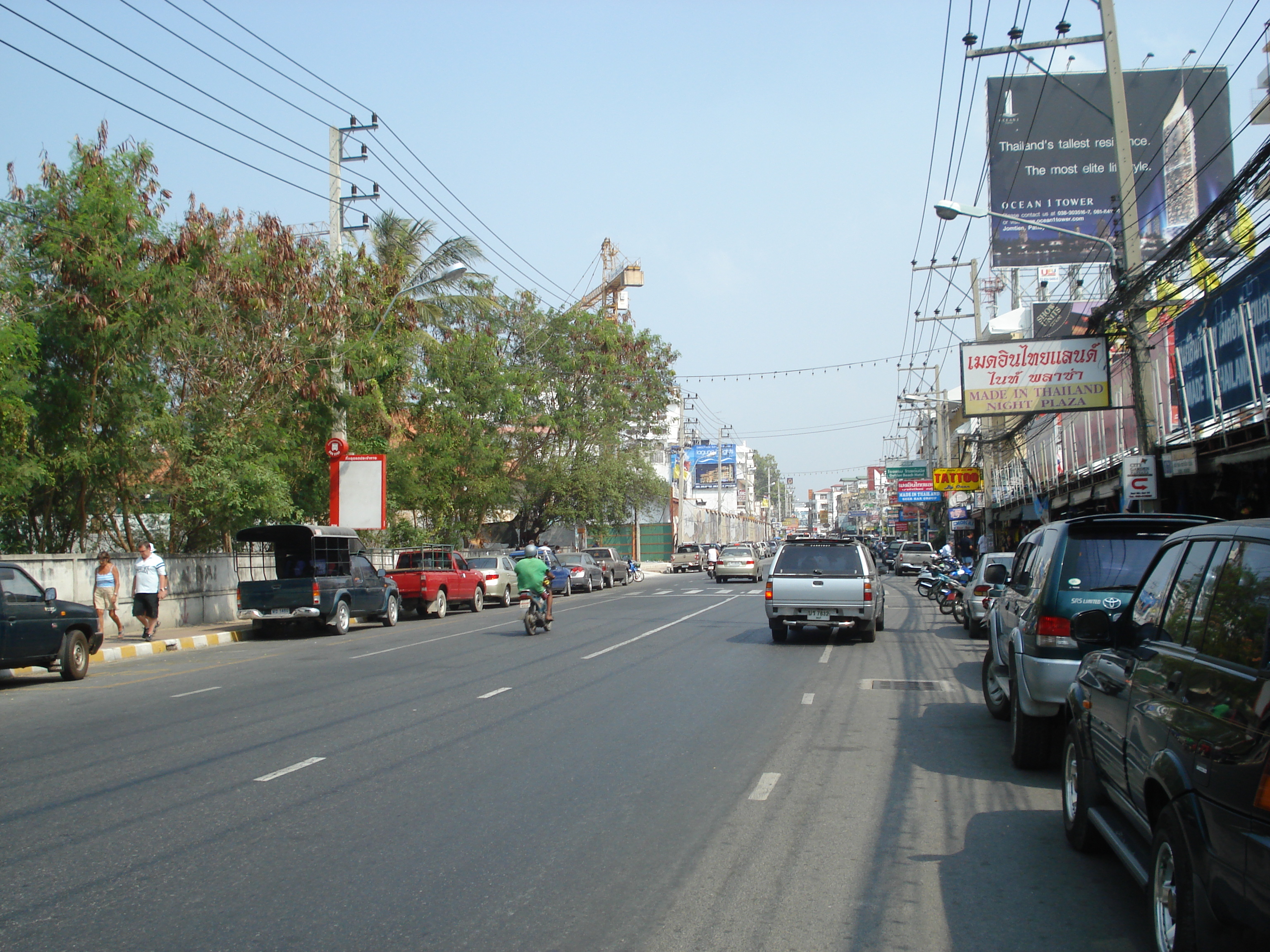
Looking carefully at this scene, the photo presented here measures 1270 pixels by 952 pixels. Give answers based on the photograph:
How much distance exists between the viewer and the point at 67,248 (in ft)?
59.5

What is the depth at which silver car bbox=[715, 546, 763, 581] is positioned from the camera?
4731 cm

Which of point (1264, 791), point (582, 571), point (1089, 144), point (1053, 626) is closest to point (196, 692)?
point (1053, 626)

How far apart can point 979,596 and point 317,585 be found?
13.1 meters

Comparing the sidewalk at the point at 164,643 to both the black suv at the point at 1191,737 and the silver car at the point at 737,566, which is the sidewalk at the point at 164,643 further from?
the silver car at the point at 737,566

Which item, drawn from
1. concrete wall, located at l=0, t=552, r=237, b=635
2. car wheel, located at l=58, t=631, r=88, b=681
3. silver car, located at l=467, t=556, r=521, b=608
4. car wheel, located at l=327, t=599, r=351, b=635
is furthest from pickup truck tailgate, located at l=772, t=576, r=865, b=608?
silver car, located at l=467, t=556, r=521, b=608

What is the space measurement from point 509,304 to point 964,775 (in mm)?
39676

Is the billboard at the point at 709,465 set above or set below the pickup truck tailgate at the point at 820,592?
above

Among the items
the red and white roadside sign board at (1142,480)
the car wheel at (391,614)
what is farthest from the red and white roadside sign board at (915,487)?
the red and white roadside sign board at (1142,480)

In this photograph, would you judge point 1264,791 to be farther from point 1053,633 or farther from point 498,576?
point 498,576

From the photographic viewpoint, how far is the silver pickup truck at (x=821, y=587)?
17.5m

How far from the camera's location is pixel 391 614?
79.5 feet

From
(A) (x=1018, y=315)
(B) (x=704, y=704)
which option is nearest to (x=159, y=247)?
(B) (x=704, y=704)

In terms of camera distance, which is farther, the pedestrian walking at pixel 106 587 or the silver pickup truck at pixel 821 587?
the pedestrian walking at pixel 106 587

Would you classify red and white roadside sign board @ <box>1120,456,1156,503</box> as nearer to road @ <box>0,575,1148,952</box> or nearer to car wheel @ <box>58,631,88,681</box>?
road @ <box>0,575,1148,952</box>
